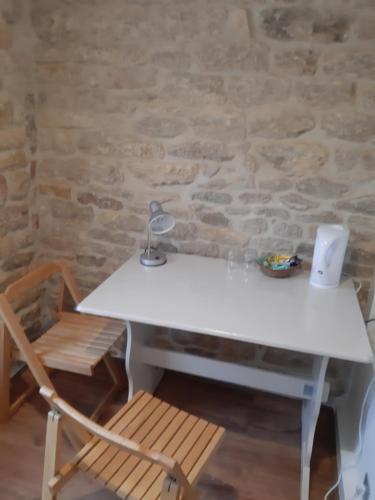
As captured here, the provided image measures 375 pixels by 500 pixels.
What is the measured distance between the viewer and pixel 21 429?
6.93ft

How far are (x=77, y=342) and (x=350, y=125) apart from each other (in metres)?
1.61

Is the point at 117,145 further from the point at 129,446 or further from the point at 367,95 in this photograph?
the point at 129,446

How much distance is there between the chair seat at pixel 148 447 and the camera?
1.41 meters

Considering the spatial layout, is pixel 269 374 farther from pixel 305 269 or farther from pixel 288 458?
pixel 305 269

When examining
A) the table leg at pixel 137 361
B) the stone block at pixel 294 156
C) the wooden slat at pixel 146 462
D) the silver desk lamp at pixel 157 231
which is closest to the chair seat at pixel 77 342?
the table leg at pixel 137 361

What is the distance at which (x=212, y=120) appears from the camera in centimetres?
208

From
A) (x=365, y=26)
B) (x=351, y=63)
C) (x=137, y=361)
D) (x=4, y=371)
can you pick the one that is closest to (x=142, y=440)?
(x=137, y=361)

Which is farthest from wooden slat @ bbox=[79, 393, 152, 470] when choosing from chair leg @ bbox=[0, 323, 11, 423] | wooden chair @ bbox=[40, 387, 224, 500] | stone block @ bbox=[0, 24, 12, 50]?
stone block @ bbox=[0, 24, 12, 50]

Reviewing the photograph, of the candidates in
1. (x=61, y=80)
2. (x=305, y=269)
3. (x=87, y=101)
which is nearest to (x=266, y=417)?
(x=305, y=269)

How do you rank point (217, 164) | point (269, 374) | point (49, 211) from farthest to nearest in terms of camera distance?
point (49, 211)
point (217, 164)
point (269, 374)

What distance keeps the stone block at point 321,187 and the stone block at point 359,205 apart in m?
0.05

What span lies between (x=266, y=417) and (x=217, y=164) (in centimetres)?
132

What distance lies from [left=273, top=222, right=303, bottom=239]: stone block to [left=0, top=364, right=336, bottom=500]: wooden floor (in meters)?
0.92

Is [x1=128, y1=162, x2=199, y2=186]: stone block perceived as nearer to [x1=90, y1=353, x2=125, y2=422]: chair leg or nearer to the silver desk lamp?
the silver desk lamp
